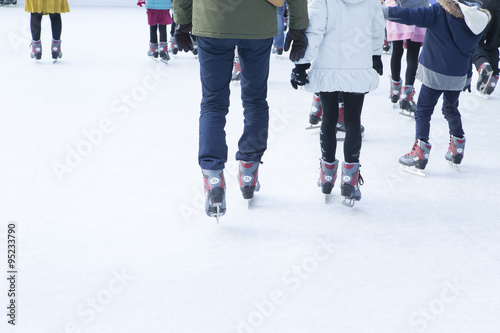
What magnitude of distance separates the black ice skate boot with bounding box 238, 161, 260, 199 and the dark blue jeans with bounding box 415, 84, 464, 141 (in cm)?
105

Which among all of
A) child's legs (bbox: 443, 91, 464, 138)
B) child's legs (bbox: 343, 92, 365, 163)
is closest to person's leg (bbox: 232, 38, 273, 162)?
child's legs (bbox: 343, 92, 365, 163)

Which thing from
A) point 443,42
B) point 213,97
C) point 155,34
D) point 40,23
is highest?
point 443,42

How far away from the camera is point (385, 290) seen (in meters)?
2.12

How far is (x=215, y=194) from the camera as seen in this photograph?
254 cm

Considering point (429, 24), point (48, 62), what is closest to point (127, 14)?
point (48, 62)

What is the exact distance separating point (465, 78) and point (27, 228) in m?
2.27

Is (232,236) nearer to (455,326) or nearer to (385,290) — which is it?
(385,290)

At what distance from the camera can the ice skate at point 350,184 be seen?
2803 mm

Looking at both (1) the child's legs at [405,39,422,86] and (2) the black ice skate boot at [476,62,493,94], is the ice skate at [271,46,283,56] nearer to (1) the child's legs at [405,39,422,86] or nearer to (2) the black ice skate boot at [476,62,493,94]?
(2) the black ice skate boot at [476,62,493,94]

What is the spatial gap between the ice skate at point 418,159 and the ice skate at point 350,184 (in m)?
0.61

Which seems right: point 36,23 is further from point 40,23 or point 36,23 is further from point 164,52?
point 164,52

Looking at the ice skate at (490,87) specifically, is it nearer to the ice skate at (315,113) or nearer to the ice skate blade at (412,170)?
the ice skate at (315,113)

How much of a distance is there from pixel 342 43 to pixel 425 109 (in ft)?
2.69

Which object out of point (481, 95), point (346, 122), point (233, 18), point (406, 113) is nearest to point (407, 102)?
point (406, 113)
